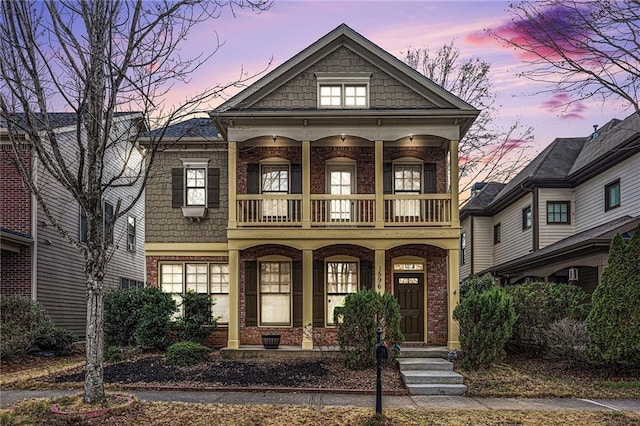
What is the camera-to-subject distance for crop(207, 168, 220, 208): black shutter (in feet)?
55.6

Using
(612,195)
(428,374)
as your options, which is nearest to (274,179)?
(428,374)

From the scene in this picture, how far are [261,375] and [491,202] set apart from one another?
17.0 meters

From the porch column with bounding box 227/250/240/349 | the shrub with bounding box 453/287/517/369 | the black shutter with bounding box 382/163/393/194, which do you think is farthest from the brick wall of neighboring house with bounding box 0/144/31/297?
the shrub with bounding box 453/287/517/369

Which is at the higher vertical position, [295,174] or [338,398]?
[295,174]

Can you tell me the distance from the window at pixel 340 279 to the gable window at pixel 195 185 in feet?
12.9

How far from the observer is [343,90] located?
16.1m

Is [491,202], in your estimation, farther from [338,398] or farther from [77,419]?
[77,419]

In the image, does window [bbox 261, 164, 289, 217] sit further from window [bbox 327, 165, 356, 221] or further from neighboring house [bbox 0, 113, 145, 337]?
neighboring house [bbox 0, 113, 145, 337]

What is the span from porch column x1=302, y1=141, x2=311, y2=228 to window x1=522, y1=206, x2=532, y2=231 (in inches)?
400

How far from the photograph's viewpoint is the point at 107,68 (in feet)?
28.3

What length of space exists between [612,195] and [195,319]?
1310cm

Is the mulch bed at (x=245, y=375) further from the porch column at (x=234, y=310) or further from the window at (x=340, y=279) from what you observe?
the window at (x=340, y=279)

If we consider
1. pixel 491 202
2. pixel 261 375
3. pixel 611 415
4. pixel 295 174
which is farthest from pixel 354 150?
pixel 491 202

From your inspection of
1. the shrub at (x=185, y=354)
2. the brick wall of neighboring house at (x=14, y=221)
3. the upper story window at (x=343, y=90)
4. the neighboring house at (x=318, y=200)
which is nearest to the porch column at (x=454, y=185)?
the neighboring house at (x=318, y=200)
